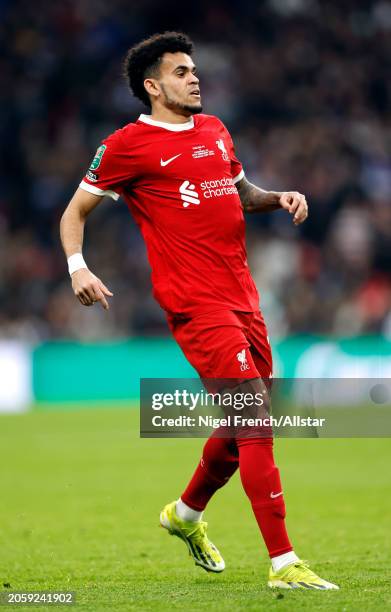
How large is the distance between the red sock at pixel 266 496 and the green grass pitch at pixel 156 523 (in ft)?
0.77

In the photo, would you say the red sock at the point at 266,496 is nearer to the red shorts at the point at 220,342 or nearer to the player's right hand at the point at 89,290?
the red shorts at the point at 220,342

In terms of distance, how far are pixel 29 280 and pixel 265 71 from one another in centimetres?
606

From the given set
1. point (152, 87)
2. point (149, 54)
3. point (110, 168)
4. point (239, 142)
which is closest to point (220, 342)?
point (110, 168)

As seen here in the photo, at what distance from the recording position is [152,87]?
588 centimetres

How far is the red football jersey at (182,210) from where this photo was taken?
5598mm

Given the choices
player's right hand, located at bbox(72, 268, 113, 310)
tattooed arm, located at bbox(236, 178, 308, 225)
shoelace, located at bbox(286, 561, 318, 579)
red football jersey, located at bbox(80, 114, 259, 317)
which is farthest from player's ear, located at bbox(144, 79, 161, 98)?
shoelace, located at bbox(286, 561, 318, 579)

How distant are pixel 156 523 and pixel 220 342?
3.18 meters

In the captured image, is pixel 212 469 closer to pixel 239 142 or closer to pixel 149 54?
pixel 149 54

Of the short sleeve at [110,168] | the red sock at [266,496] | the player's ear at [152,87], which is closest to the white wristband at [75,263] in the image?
the short sleeve at [110,168]

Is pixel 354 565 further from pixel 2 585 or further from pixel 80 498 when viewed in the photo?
pixel 80 498

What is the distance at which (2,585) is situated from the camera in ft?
18.4

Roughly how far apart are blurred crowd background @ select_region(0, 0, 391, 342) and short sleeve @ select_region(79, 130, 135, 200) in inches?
479

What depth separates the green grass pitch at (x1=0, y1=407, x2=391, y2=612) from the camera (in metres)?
5.31

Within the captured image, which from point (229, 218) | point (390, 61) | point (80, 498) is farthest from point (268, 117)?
point (229, 218)
